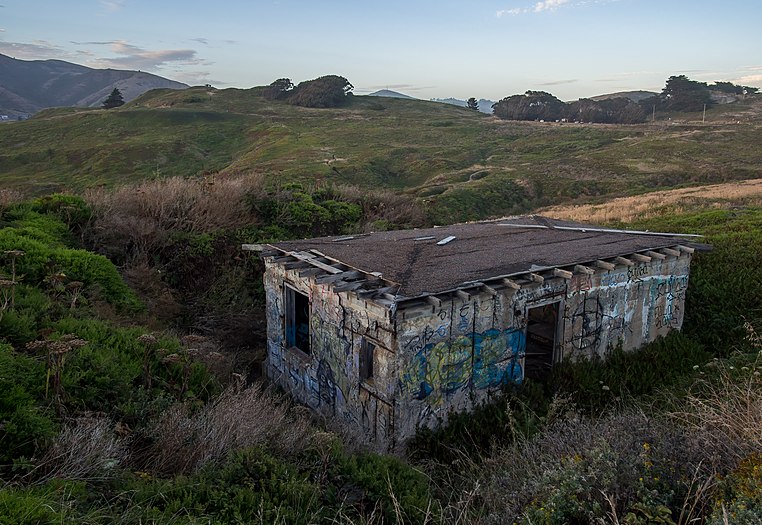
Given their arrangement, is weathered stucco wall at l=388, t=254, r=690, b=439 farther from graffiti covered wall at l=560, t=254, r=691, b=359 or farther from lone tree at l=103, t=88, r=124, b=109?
lone tree at l=103, t=88, r=124, b=109

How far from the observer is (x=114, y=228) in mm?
13195

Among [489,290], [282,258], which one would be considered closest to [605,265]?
[489,290]

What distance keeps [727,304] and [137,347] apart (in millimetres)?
12166

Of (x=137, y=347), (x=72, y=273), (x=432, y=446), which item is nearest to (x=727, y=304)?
(x=432, y=446)

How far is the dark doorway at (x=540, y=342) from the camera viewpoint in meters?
9.49

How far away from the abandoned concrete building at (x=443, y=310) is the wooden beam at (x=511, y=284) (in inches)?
0.9

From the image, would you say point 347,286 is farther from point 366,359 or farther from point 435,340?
point 435,340

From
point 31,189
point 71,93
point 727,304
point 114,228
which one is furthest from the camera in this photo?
point 71,93

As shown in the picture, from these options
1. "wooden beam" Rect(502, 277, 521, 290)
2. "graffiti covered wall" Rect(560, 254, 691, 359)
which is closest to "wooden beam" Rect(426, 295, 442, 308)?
"wooden beam" Rect(502, 277, 521, 290)

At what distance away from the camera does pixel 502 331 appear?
8.12m

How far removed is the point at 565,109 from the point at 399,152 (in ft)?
149

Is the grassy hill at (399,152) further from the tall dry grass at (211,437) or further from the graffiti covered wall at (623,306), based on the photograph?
the tall dry grass at (211,437)

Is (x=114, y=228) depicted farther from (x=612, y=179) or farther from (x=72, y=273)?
(x=612, y=179)

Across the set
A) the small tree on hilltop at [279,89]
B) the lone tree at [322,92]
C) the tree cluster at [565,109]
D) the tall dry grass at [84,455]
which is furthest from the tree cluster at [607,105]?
the tall dry grass at [84,455]
